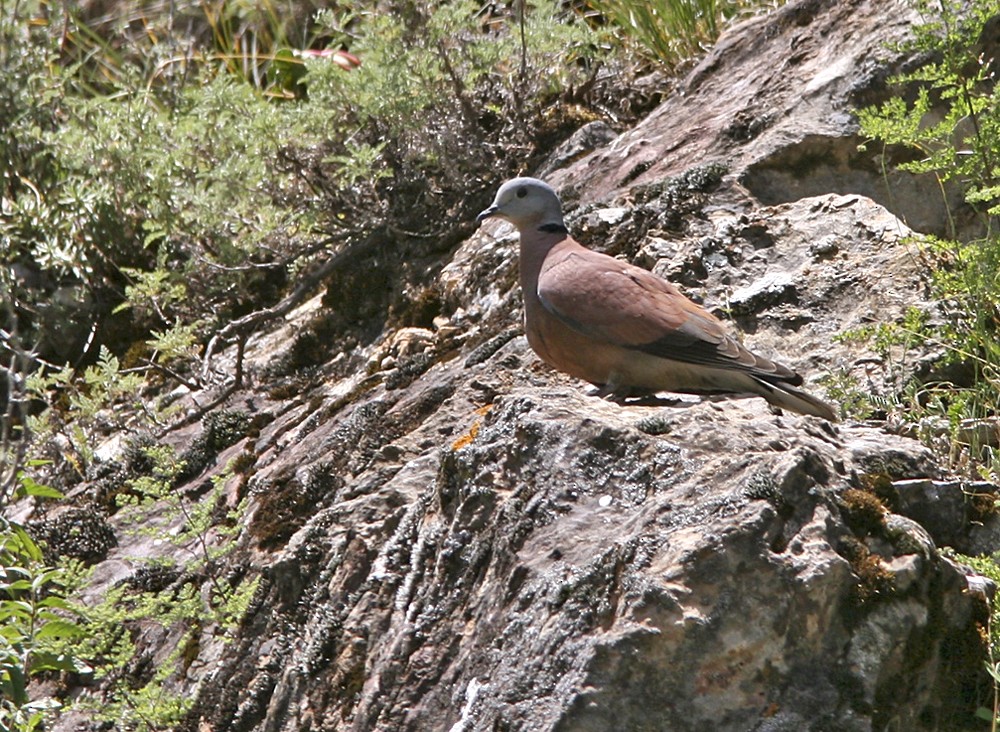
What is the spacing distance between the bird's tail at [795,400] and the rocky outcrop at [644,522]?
151 mm

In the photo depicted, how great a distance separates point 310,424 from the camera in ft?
18.6

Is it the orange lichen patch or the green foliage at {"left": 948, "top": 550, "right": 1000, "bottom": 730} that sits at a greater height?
the orange lichen patch

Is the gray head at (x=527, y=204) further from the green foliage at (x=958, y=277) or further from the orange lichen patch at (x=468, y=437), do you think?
the green foliage at (x=958, y=277)

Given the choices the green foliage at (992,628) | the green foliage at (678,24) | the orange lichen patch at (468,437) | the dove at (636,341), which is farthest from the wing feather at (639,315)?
the green foliage at (678,24)

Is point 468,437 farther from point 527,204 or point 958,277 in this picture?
point 958,277

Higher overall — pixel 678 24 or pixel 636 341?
pixel 678 24

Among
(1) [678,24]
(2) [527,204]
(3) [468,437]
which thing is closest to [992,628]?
(3) [468,437]

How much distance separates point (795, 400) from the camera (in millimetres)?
4285

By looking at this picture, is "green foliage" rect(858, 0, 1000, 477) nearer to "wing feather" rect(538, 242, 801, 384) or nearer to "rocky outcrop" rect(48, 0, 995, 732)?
"rocky outcrop" rect(48, 0, 995, 732)

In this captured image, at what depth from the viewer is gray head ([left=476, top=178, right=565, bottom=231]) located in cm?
546

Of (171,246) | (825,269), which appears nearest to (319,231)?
(171,246)

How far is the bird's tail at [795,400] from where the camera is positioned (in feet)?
14.0

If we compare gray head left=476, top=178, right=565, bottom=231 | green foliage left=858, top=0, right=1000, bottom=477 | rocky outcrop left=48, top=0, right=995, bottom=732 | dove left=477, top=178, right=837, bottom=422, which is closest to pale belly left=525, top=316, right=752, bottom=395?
dove left=477, top=178, right=837, bottom=422

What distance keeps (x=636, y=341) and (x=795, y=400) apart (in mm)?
614
